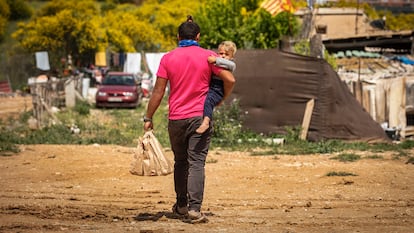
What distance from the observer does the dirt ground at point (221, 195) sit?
20.8ft

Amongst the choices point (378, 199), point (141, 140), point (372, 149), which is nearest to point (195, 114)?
point (141, 140)

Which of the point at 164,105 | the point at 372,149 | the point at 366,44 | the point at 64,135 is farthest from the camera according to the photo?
the point at 366,44

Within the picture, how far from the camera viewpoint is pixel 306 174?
1050cm

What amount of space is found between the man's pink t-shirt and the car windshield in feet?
68.7

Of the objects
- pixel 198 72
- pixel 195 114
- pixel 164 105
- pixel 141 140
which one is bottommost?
pixel 164 105

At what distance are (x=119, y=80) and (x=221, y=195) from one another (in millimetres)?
19923

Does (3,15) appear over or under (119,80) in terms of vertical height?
over

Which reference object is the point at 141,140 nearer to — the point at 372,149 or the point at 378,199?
the point at 378,199

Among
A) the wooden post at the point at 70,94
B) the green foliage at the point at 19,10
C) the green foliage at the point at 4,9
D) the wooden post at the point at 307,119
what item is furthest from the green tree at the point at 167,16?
the wooden post at the point at 307,119

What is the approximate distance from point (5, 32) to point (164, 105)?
3434 centimetres

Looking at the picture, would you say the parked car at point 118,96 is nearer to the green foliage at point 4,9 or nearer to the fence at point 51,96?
the fence at point 51,96

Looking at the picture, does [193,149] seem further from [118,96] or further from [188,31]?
[118,96]

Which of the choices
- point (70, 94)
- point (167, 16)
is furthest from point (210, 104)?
point (167, 16)

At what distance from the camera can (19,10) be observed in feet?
190
